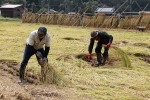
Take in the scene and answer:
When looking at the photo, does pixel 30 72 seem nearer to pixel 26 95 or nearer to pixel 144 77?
pixel 26 95

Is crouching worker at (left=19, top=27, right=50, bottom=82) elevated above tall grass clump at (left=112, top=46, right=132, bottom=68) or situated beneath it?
elevated above

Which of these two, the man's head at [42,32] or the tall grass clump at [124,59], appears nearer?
the man's head at [42,32]

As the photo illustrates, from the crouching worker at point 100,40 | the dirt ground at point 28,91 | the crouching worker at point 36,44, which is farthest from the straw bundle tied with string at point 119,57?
the dirt ground at point 28,91

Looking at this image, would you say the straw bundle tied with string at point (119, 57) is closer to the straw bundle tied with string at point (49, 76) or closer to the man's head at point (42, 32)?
the straw bundle tied with string at point (49, 76)

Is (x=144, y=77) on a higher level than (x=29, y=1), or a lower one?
higher

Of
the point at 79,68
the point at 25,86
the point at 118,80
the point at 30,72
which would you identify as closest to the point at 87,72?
the point at 79,68

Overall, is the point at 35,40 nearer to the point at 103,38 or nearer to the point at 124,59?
the point at 103,38

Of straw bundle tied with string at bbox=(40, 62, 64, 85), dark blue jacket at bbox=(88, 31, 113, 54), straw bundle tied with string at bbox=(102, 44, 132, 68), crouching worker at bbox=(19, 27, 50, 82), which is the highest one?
crouching worker at bbox=(19, 27, 50, 82)

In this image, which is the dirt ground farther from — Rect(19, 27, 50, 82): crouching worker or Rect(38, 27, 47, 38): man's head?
Rect(38, 27, 47, 38): man's head

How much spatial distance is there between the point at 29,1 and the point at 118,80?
203ft

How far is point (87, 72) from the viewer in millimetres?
8141

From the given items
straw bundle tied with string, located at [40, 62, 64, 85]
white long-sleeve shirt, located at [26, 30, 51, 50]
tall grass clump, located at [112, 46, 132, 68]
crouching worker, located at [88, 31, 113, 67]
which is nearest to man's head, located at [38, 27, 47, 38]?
white long-sleeve shirt, located at [26, 30, 51, 50]

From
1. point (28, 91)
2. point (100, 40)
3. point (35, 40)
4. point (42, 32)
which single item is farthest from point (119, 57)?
point (28, 91)

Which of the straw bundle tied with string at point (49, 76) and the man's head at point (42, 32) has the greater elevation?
the man's head at point (42, 32)
